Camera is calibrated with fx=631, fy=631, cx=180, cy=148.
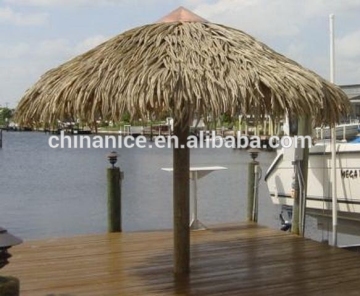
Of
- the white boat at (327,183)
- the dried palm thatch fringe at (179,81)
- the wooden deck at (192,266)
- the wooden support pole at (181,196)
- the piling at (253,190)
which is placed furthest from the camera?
the white boat at (327,183)

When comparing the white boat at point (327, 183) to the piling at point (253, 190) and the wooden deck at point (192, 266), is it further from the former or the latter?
the wooden deck at point (192, 266)

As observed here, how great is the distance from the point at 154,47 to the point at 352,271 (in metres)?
2.86

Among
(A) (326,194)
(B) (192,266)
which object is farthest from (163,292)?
(A) (326,194)

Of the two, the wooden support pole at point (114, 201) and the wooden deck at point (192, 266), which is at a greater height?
the wooden support pole at point (114, 201)

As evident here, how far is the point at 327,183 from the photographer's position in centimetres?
997

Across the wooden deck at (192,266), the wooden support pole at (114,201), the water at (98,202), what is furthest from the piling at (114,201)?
the water at (98,202)

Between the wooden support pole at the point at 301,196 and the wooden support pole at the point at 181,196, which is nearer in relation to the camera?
the wooden support pole at the point at 181,196

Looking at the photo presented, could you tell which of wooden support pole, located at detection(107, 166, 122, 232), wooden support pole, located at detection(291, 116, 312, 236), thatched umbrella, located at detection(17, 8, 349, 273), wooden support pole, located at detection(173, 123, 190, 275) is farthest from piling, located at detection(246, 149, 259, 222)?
thatched umbrella, located at detection(17, 8, 349, 273)

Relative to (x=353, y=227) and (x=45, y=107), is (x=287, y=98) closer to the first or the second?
(x=45, y=107)

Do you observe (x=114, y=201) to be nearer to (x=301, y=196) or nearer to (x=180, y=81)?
(x=301, y=196)

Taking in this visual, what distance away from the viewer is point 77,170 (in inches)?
1410

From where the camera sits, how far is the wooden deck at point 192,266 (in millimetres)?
5332

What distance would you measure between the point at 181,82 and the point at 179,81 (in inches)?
0.6

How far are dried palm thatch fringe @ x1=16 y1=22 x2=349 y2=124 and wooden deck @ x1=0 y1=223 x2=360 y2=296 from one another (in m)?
1.45
